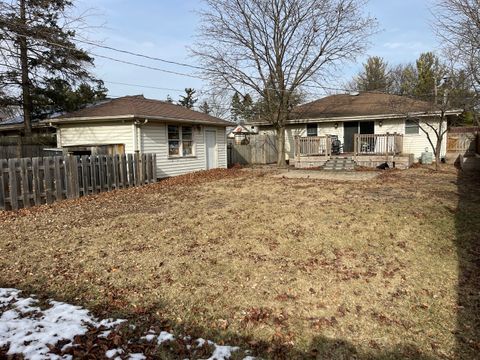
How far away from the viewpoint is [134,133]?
43.5 feet

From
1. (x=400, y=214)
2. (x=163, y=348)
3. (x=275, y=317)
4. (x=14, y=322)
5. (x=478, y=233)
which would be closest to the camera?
(x=163, y=348)

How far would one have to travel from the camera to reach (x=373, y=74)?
42031mm

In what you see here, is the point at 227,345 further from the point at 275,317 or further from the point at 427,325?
the point at 427,325

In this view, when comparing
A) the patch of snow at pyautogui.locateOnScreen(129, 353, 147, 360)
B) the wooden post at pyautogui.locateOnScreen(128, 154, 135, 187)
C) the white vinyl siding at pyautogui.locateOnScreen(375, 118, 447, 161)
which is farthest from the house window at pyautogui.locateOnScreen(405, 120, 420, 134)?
the patch of snow at pyautogui.locateOnScreen(129, 353, 147, 360)

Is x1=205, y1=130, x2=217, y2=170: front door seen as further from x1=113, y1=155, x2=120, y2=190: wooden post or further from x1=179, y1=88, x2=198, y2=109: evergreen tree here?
x1=179, y1=88, x2=198, y2=109: evergreen tree

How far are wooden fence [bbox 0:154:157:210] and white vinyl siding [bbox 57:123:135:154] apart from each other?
1.50 m

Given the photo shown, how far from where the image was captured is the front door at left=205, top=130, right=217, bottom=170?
Answer: 17.6 meters

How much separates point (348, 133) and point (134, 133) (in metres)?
13.0

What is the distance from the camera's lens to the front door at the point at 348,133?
68.6ft

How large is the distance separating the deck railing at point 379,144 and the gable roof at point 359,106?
6.88 feet

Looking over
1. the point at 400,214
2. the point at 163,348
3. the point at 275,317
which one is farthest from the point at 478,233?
the point at 163,348

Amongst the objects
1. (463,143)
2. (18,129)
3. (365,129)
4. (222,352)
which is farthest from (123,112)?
(463,143)

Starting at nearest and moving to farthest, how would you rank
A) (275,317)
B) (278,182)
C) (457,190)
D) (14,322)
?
(14,322)
(275,317)
(457,190)
(278,182)

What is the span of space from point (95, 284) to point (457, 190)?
991cm
